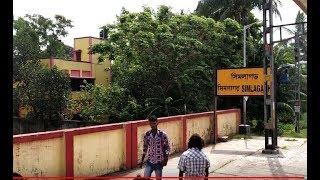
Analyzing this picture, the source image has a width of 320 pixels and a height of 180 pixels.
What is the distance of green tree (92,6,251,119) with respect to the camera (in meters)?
22.7

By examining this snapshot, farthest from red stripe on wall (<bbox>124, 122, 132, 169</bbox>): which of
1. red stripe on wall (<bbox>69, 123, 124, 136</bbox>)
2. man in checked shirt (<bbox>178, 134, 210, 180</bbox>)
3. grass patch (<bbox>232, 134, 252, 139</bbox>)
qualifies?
grass patch (<bbox>232, 134, 252, 139</bbox>)

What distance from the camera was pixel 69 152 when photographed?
998 centimetres

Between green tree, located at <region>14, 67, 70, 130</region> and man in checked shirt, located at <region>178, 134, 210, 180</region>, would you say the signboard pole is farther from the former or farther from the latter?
green tree, located at <region>14, 67, 70, 130</region>

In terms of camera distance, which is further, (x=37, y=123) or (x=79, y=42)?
(x=79, y=42)

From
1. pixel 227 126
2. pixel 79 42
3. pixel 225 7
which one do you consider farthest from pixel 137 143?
pixel 79 42

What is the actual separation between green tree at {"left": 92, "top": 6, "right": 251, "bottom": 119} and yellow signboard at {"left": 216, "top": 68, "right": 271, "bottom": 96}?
4.89 m

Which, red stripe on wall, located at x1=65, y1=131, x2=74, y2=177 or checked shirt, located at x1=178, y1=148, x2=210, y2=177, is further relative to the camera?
red stripe on wall, located at x1=65, y1=131, x2=74, y2=177

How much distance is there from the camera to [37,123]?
2669cm

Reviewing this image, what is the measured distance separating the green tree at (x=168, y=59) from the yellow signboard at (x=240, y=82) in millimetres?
4892

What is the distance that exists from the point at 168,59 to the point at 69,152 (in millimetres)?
13773

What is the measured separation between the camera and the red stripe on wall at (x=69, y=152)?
9898 mm

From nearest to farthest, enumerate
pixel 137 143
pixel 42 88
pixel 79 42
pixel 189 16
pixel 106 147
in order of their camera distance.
A: 1. pixel 106 147
2. pixel 137 143
3. pixel 189 16
4. pixel 42 88
5. pixel 79 42
